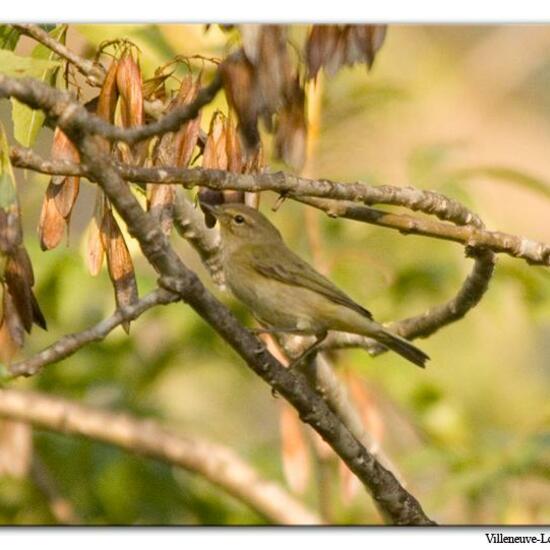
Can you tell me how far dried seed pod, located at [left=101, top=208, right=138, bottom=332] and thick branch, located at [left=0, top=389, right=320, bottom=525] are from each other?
1.18 meters

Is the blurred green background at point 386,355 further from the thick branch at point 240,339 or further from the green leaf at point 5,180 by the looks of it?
the green leaf at point 5,180

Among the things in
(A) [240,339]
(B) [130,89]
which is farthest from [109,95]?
(A) [240,339]

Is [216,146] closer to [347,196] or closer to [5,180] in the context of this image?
[347,196]

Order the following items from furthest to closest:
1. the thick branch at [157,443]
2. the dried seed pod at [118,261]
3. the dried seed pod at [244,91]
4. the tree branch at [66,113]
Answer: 1. the thick branch at [157,443]
2. the dried seed pod at [118,261]
3. the tree branch at [66,113]
4. the dried seed pod at [244,91]

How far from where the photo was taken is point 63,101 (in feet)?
5.12

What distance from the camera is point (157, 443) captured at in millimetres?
2924

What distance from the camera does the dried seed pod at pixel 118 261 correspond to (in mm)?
1748

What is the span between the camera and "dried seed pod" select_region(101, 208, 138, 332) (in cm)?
175

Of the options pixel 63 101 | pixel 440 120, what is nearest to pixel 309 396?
pixel 63 101

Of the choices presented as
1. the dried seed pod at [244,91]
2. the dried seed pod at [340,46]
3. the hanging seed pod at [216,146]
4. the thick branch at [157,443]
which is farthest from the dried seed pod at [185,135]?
the thick branch at [157,443]

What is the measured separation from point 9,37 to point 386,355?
1325 millimetres

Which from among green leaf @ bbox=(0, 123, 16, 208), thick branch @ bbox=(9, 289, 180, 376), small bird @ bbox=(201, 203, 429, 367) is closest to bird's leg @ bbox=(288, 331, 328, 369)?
small bird @ bbox=(201, 203, 429, 367)

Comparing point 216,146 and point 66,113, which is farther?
point 216,146

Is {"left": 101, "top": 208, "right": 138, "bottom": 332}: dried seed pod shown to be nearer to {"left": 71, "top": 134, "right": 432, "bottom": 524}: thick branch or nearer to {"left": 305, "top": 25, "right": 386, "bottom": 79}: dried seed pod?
{"left": 71, "top": 134, "right": 432, "bottom": 524}: thick branch
